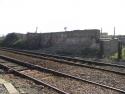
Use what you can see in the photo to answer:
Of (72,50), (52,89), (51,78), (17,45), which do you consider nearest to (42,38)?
(17,45)

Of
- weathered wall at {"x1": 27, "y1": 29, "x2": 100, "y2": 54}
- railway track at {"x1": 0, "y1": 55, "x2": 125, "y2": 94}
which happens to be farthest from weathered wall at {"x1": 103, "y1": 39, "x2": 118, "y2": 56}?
railway track at {"x1": 0, "y1": 55, "x2": 125, "y2": 94}

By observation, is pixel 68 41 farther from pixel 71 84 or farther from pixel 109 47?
pixel 71 84

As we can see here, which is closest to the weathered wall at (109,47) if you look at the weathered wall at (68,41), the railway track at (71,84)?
the weathered wall at (68,41)

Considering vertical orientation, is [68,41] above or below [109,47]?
above

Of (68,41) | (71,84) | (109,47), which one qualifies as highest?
(68,41)

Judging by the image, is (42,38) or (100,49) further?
(42,38)

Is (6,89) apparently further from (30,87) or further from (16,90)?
(30,87)

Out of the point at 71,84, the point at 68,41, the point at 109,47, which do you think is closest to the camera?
the point at 71,84

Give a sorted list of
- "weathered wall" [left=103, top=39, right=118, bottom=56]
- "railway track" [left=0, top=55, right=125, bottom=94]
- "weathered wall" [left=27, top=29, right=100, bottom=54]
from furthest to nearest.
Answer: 1. "weathered wall" [left=27, top=29, right=100, bottom=54]
2. "weathered wall" [left=103, top=39, right=118, bottom=56]
3. "railway track" [left=0, top=55, right=125, bottom=94]

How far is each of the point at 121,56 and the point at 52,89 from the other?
13754mm

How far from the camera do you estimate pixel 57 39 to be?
126 ft

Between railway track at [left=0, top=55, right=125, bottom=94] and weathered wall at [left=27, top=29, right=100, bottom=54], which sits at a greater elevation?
weathered wall at [left=27, top=29, right=100, bottom=54]

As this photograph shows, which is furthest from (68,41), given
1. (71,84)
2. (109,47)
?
(71,84)

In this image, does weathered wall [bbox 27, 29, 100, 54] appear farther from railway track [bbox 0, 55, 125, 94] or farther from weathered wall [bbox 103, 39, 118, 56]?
railway track [bbox 0, 55, 125, 94]
